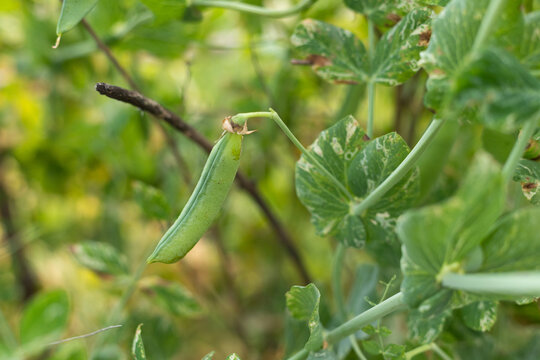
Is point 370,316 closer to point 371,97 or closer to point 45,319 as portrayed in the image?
point 371,97

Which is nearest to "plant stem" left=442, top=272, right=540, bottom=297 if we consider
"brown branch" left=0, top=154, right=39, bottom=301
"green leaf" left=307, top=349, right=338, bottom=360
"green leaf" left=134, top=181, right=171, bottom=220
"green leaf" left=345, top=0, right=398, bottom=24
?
"green leaf" left=307, top=349, right=338, bottom=360

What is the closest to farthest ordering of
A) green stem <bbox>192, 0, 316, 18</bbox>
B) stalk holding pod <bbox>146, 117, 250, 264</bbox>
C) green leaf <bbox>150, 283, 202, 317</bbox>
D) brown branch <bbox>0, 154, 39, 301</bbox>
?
stalk holding pod <bbox>146, 117, 250, 264</bbox>
green stem <bbox>192, 0, 316, 18</bbox>
green leaf <bbox>150, 283, 202, 317</bbox>
brown branch <bbox>0, 154, 39, 301</bbox>

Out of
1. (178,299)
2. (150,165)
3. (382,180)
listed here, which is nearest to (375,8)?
(382,180)

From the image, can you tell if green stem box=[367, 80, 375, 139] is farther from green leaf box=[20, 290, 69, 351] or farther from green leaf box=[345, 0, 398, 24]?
green leaf box=[20, 290, 69, 351]

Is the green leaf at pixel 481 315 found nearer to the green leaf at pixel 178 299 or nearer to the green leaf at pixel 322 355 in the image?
the green leaf at pixel 322 355

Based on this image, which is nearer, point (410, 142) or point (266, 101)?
point (410, 142)

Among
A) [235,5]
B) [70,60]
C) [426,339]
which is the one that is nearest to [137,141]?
[70,60]

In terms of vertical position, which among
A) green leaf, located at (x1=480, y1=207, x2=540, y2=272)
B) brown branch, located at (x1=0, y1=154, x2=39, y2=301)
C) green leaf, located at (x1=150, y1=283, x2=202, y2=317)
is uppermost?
green leaf, located at (x1=480, y1=207, x2=540, y2=272)

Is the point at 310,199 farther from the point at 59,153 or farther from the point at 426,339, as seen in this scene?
the point at 59,153
